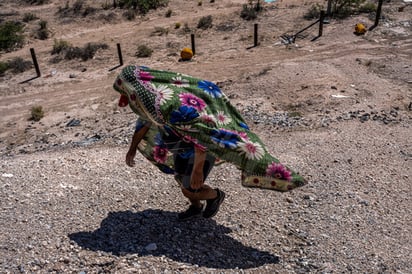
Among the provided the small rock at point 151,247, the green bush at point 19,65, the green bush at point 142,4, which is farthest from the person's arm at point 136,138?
the green bush at point 142,4

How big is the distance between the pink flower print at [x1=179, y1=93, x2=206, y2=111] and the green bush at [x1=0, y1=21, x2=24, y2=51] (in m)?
15.7

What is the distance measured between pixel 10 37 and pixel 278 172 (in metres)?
16.5

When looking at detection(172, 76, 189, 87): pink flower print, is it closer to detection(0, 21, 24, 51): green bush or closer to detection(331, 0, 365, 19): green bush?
detection(331, 0, 365, 19): green bush

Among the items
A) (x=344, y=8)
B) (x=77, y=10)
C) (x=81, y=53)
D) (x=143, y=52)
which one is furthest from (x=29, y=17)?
(x=344, y=8)

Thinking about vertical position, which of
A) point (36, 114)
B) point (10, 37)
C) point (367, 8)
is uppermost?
point (367, 8)

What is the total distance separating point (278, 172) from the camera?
3.89 meters

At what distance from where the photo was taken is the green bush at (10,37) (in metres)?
16.9

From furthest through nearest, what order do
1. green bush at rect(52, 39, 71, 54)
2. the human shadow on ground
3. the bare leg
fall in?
green bush at rect(52, 39, 71, 54)
the bare leg
the human shadow on ground

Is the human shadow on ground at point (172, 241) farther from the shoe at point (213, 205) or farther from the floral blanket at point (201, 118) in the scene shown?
the floral blanket at point (201, 118)

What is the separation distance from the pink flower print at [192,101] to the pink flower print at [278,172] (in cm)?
86

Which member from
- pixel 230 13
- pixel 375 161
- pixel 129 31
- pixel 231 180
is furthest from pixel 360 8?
pixel 231 180

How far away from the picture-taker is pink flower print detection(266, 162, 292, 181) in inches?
153

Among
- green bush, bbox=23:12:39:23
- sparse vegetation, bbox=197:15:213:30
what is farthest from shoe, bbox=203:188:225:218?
green bush, bbox=23:12:39:23

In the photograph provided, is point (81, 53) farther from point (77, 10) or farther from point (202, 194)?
point (202, 194)
